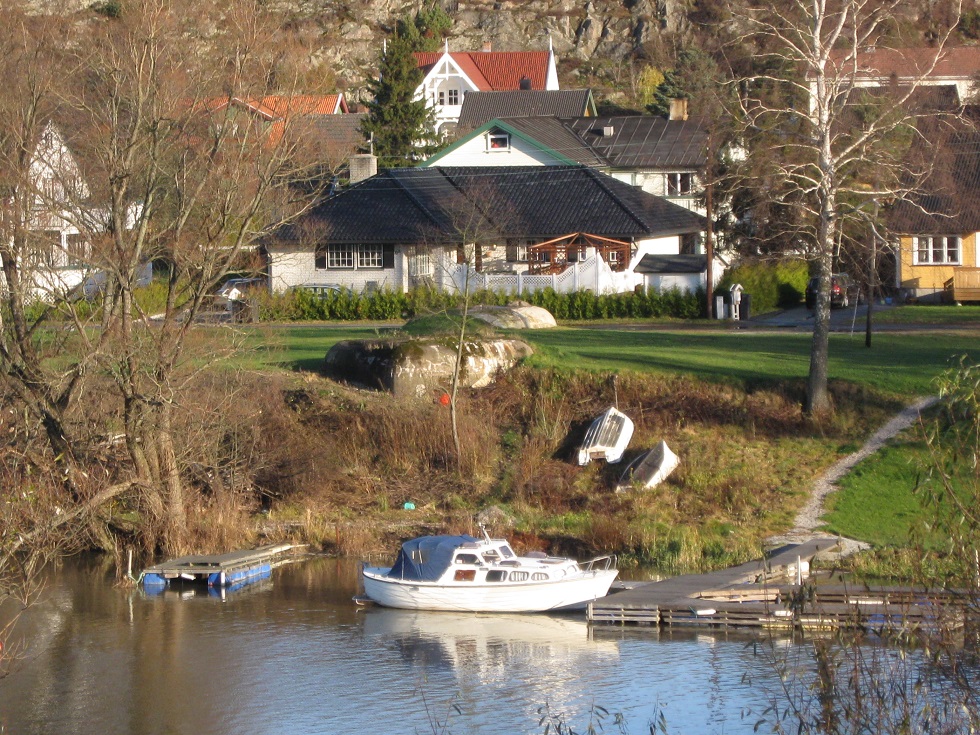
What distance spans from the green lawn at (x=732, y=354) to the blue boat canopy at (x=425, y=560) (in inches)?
313

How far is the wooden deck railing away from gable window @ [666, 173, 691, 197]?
1767 centimetres

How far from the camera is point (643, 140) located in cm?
6550

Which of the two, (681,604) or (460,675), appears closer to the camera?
(460,675)

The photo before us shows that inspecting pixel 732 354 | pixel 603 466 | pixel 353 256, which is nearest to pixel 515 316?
pixel 732 354

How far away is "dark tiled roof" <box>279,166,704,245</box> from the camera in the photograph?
5197 cm

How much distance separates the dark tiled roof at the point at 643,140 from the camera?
63.2 metres

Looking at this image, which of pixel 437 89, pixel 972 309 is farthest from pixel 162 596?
pixel 437 89

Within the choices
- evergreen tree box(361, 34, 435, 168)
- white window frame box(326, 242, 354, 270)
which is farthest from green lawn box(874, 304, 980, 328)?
evergreen tree box(361, 34, 435, 168)

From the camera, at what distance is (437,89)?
90.1 metres

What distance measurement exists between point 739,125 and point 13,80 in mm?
13412

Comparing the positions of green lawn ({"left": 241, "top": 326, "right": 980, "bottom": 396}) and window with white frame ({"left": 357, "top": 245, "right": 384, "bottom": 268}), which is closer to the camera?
green lawn ({"left": 241, "top": 326, "right": 980, "bottom": 396})

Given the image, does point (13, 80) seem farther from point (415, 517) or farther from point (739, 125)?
point (739, 125)

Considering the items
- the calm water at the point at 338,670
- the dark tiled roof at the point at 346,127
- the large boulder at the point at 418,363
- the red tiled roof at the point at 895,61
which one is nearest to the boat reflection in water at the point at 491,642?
the calm water at the point at 338,670

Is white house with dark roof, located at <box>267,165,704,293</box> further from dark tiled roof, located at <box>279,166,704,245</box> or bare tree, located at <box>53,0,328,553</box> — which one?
bare tree, located at <box>53,0,328,553</box>
